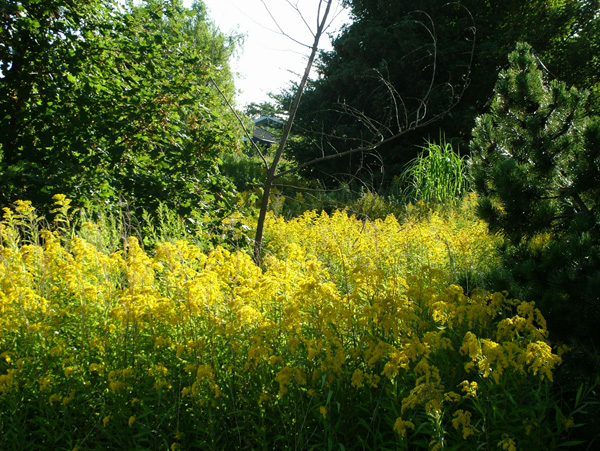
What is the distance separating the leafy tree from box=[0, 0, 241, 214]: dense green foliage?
3.27m

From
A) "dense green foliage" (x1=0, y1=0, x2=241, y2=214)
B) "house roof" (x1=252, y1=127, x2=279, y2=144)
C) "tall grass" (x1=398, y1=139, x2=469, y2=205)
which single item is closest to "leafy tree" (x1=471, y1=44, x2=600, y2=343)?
"dense green foliage" (x1=0, y1=0, x2=241, y2=214)

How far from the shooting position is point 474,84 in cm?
1448

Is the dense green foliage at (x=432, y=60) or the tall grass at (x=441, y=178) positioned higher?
the dense green foliage at (x=432, y=60)

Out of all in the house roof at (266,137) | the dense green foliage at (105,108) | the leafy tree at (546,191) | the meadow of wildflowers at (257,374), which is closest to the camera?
the meadow of wildflowers at (257,374)

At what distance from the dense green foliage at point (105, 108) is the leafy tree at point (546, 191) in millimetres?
3270

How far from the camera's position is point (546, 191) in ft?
9.88

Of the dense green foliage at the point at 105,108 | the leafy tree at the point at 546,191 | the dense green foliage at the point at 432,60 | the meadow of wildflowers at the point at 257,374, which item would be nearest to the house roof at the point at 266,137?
the dense green foliage at the point at 432,60

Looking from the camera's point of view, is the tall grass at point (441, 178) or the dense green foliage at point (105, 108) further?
the tall grass at point (441, 178)

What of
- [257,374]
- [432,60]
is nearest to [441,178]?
[432,60]

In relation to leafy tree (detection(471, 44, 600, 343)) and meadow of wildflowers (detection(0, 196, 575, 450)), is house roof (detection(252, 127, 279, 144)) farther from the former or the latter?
meadow of wildflowers (detection(0, 196, 575, 450))

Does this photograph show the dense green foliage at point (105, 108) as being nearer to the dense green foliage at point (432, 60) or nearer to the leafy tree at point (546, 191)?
the leafy tree at point (546, 191)

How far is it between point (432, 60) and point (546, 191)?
467 inches

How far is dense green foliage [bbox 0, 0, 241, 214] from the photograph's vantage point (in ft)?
15.8

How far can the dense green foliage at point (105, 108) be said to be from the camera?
4.82m
